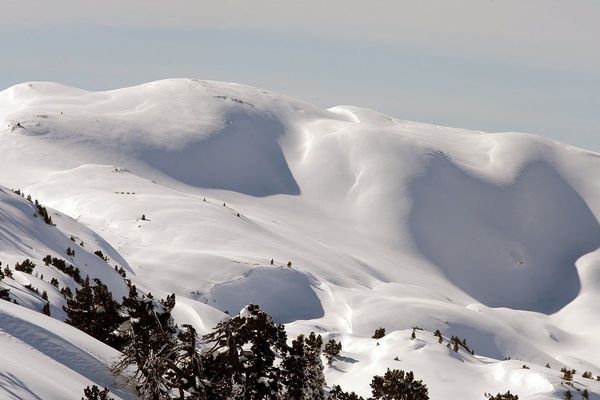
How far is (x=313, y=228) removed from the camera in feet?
245

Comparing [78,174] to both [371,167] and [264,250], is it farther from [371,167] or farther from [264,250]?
[371,167]

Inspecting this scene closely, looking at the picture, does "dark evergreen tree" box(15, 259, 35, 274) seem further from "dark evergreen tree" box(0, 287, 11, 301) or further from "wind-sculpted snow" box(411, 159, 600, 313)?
"wind-sculpted snow" box(411, 159, 600, 313)

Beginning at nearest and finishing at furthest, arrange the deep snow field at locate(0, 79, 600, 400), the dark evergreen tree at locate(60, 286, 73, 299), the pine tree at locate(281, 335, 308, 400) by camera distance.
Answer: the pine tree at locate(281, 335, 308, 400) → the dark evergreen tree at locate(60, 286, 73, 299) → the deep snow field at locate(0, 79, 600, 400)

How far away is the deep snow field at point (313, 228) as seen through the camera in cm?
2598

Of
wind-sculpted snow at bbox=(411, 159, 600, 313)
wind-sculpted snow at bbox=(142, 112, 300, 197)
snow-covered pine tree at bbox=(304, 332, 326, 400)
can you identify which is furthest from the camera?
wind-sculpted snow at bbox=(142, 112, 300, 197)

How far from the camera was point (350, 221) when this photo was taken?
3209 inches

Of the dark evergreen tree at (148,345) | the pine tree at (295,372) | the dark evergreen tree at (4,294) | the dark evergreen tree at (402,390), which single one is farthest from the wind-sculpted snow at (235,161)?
the dark evergreen tree at (148,345)

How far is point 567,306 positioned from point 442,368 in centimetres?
5493

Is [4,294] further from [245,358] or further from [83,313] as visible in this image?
[245,358]

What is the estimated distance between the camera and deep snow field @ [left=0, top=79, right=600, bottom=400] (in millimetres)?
25984

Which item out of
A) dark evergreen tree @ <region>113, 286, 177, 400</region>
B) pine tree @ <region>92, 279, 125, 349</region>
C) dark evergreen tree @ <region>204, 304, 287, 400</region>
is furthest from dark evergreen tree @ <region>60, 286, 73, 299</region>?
dark evergreen tree @ <region>204, 304, 287, 400</region>

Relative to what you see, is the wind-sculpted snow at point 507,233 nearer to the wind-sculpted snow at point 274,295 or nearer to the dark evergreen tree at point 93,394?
the wind-sculpted snow at point 274,295

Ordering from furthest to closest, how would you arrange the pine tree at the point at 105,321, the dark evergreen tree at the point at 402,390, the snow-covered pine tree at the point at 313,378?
the dark evergreen tree at the point at 402,390, the pine tree at the point at 105,321, the snow-covered pine tree at the point at 313,378

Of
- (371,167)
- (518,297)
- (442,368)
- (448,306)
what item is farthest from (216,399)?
(371,167)
